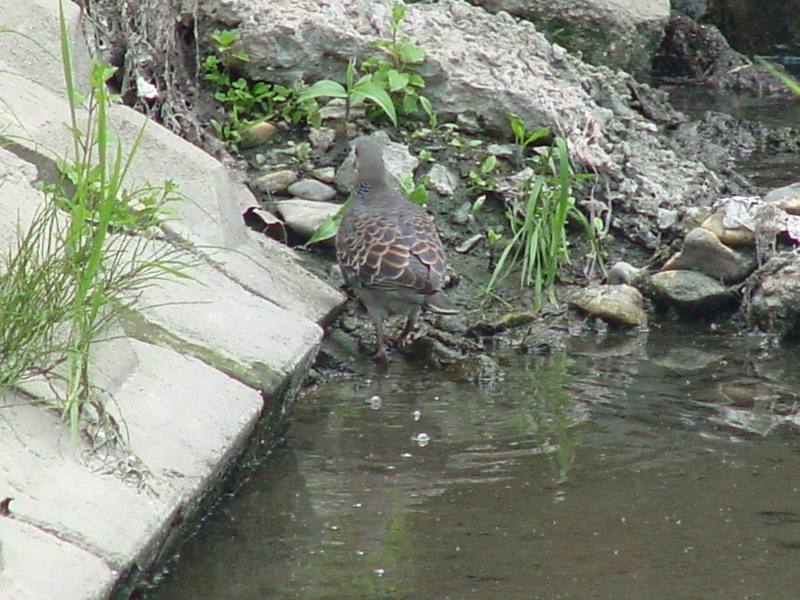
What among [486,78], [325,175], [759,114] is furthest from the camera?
[759,114]

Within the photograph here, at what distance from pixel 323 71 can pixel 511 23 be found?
1394 millimetres

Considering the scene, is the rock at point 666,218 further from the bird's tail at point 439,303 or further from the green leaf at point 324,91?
the green leaf at point 324,91

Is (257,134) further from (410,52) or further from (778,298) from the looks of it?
(778,298)

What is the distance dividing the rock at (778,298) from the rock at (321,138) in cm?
221

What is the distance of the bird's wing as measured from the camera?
652 cm

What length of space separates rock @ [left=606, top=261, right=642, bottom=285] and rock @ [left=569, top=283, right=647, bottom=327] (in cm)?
14

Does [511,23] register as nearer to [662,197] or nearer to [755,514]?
[662,197]

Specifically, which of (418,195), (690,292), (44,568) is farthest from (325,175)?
(44,568)

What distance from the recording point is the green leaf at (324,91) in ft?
24.6

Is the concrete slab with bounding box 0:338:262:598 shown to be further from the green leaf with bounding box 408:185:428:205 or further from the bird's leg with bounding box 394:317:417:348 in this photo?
the green leaf with bounding box 408:185:428:205

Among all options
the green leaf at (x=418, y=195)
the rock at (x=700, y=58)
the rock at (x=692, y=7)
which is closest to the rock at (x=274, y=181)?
the green leaf at (x=418, y=195)

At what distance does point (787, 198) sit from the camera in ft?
25.2

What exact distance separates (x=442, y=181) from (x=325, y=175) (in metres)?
0.59

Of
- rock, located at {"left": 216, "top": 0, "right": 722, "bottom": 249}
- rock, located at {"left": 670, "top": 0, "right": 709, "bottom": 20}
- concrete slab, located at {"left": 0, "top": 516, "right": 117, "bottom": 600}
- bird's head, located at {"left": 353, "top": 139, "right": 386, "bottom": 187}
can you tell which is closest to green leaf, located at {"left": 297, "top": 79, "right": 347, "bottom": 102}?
rock, located at {"left": 216, "top": 0, "right": 722, "bottom": 249}
